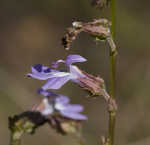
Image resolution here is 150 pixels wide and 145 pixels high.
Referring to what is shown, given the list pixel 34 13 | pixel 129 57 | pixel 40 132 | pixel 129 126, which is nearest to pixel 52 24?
pixel 34 13

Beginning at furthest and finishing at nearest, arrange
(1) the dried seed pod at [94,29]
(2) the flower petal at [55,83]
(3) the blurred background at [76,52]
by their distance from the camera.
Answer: (3) the blurred background at [76,52] < (2) the flower petal at [55,83] < (1) the dried seed pod at [94,29]

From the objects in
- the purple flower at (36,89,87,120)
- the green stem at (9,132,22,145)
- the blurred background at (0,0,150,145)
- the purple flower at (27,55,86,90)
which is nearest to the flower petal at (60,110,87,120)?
the purple flower at (36,89,87,120)

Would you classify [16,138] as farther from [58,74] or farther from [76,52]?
[76,52]

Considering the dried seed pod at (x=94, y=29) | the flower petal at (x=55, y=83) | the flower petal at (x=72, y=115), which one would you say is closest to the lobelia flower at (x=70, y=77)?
the flower petal at (x=55, y=83)

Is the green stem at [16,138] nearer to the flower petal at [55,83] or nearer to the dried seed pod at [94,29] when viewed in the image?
the flower petal at [55,83]

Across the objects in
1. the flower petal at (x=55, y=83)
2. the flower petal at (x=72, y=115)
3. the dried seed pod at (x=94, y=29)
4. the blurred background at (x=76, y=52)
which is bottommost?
the blurred background at (x=76, y=52)

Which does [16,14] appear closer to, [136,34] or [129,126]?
[136,34]

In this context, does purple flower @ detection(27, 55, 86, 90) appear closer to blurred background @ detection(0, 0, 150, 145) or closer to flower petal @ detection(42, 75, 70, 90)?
flower petal @ detection(42, 75, 70, 90)
